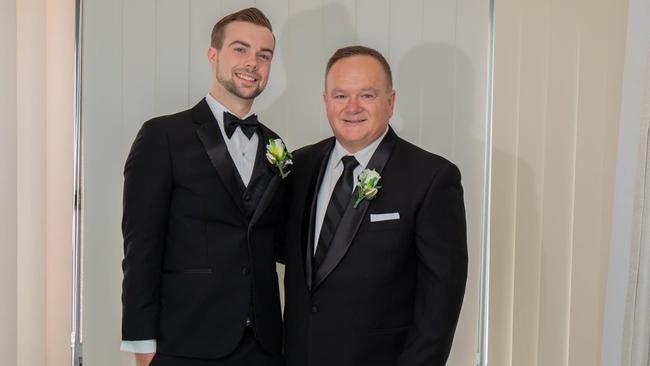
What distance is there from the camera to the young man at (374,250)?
7.58 ft

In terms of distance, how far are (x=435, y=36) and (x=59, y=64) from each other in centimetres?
158

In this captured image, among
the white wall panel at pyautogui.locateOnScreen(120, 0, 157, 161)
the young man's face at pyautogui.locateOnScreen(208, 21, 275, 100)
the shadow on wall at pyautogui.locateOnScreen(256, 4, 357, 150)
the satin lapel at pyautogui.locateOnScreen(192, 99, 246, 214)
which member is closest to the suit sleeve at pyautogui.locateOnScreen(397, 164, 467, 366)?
the satin lapel at pyautogui.locateOnScreen(192, 99, 246, 214)

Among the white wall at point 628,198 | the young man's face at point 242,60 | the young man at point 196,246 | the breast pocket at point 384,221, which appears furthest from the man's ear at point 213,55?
the white wall at point 628,198

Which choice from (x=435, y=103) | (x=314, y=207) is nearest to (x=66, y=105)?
(x=314, y=207)

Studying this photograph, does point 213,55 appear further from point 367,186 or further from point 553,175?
point 553,175

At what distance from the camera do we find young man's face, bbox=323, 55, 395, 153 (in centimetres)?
243

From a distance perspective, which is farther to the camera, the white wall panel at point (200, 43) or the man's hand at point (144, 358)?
the white wall panel at point (200, 43)

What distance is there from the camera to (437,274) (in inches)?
90.1

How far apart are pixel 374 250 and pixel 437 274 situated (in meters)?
0.21

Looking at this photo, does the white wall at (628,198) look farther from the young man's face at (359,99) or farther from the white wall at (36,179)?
the white wall at (36,179)

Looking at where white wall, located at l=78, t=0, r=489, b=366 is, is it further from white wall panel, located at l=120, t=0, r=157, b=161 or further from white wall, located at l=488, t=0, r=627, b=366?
white wall, located at l=488, t=0, r=627, b=366

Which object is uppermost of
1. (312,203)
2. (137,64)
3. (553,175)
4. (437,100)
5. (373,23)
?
(373,23)

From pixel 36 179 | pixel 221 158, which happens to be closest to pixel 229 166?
pixel 221 158

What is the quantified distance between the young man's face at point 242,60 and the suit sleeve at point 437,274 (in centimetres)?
69
